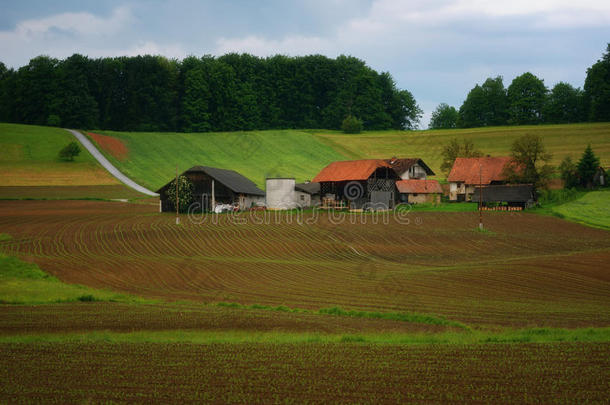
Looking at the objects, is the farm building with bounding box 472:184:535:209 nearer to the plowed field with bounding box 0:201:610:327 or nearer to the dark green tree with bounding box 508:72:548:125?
the plowed field with bounding box 0:201:610:327

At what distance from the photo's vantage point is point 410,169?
70.8 meters

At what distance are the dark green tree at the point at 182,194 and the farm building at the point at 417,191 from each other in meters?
26.5

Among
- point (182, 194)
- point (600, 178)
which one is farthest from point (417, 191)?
point (182, 194)

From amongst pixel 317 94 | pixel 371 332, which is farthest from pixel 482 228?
pixel 317 94

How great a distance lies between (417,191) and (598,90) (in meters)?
59.2

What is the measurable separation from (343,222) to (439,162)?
47.0m

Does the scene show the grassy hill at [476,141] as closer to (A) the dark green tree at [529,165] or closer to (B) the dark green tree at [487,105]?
(B) the dark green tree at [487,105]

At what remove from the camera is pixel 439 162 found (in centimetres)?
8819

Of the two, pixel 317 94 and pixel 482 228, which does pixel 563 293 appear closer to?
pixel 482 228

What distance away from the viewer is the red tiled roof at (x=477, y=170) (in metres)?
65.4

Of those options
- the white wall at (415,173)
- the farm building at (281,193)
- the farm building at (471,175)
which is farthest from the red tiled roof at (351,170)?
the farm building at (471,175)

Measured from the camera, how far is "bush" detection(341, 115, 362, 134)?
373ft

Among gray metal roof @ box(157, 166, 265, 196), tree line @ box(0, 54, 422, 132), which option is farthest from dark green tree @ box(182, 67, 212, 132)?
gray metal roof @ box(157, 166, 265, 196)

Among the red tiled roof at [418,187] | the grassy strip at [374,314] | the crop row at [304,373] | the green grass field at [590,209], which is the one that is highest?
the red tiled roof at [418,187]
